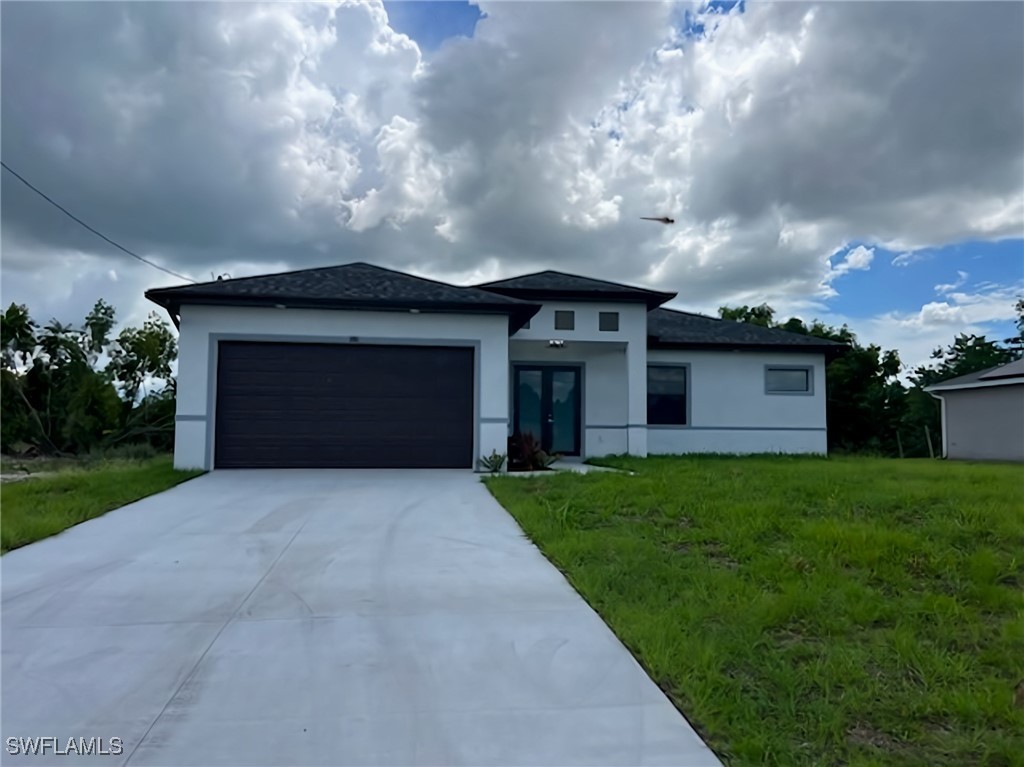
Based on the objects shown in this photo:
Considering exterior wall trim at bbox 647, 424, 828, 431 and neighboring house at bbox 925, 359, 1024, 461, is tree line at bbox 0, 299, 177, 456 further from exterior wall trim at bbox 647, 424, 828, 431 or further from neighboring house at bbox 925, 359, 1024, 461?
neighboring house at bbox 925, 359, 1024, 461

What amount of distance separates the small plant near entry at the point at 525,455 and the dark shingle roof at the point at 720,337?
4506 mm

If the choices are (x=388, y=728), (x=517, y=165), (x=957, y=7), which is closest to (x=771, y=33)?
(x=957, y=7)

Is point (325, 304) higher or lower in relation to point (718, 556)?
higher

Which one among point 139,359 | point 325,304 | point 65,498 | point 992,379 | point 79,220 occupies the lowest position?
point 65,498

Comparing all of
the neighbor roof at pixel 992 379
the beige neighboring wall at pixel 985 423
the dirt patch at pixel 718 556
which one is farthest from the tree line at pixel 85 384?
the dirt patch at pixel 718 556

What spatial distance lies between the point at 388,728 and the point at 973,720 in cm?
263

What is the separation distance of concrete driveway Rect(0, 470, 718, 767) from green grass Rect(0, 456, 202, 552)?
0.44m

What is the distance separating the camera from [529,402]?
1552cm

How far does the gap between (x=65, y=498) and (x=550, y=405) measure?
9.99m

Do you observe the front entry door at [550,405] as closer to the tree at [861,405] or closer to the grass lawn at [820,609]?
the grass lawn at [820,609]

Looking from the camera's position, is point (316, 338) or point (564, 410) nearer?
point (316, 338)

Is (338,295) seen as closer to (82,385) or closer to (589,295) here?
(589,295)

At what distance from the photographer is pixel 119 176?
554 inches

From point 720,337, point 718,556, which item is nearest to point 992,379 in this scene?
point 720,337
